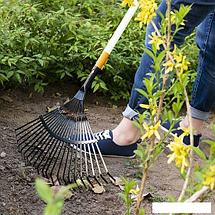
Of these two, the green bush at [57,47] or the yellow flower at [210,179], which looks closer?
the yellow flower at [210,179]

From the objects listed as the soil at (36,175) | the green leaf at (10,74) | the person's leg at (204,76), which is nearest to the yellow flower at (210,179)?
the soil at (36,175)

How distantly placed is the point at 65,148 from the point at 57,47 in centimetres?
100

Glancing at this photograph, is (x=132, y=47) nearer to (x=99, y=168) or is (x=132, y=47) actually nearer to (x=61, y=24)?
(x=61, y=24)

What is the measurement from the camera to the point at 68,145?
8.87 feet

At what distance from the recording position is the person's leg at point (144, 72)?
245cm

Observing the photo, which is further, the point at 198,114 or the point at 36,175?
the point at 198,114

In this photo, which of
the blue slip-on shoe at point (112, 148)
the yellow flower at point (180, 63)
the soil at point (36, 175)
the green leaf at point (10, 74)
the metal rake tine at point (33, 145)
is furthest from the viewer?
the green leaf at point (10, 74)

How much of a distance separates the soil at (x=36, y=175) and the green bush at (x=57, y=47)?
0.10 meters

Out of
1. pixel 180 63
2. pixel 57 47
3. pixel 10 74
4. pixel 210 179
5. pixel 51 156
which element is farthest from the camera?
pixel 57 47

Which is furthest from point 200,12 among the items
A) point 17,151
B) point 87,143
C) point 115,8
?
point 115,8

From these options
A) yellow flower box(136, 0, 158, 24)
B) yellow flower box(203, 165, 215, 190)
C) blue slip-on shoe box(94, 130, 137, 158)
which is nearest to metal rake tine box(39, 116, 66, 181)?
blue slip-on shoe box(94, 130, 137, 158)

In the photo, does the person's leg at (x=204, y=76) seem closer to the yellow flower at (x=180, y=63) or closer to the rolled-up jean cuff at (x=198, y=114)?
the rolled-up jean cuff at (x=198, y=114)

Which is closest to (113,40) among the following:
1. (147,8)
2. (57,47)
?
(57,47)

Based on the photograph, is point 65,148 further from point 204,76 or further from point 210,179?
point 210,179
